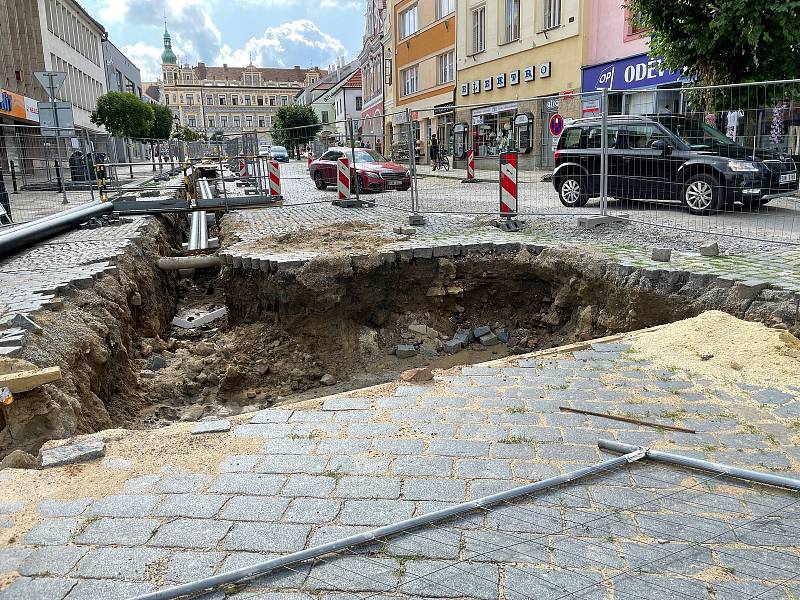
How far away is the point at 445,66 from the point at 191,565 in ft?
115

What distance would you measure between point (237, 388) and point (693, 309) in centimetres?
481

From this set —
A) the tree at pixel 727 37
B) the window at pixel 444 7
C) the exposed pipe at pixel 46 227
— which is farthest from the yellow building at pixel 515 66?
the exposed pipe at pixel 46 227

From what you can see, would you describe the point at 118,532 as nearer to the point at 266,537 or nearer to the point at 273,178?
the point at 266,537

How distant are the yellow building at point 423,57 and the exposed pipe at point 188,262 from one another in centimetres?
1991

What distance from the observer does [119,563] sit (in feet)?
7.82

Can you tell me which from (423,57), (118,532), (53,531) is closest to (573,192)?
(118,532)

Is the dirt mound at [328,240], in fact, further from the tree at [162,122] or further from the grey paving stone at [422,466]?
the tree at [162,122]

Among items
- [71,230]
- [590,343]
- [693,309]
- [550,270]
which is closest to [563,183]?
[550,270]

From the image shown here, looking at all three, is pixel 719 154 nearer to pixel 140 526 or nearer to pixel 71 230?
pixel 140 526

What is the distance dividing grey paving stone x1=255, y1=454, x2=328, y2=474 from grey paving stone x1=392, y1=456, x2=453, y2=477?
384mm

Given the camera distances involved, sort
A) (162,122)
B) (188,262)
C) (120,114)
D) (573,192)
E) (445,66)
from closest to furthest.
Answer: (188,262) < (573,192) < (445,66) < (120,114) < (162,122)

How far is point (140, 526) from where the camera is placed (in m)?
2.63

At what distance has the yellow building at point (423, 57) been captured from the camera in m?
32.8

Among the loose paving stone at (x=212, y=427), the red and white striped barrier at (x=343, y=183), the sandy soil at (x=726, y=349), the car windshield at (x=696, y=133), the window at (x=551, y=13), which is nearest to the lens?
the loose paving stone at (x=212, y=427)
